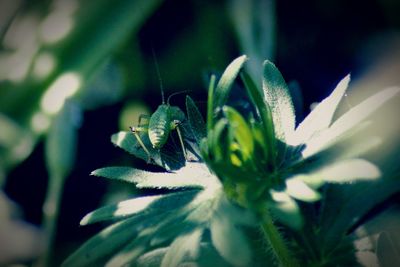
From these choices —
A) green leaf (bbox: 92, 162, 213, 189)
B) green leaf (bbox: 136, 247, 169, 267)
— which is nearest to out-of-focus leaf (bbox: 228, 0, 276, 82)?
green leaf (bbox: 92, 162, 213, 189)

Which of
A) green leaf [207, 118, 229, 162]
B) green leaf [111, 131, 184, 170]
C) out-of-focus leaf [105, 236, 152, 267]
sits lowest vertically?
out-of-focus leaf [105, 236, 152, 267]

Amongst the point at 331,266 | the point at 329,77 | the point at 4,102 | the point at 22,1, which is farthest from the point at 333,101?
the point at 22,1

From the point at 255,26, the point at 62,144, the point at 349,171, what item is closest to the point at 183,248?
the point at 349,171

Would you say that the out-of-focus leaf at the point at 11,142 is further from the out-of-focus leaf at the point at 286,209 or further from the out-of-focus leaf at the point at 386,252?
the out-of-focus leaf at the point at 386,252

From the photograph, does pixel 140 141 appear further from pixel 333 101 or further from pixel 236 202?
pixel 333 101

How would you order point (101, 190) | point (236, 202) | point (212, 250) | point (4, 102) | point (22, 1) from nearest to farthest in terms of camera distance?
point (236, 202) → point (212, 250) → point (4, 102) → point (22, 1) → point (101, 190)

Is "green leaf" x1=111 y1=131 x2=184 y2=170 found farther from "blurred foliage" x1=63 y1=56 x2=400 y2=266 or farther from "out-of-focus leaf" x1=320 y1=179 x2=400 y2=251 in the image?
"out-of-focus leaf" x1=320 y1=179 x2=400 y2=251
